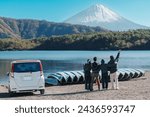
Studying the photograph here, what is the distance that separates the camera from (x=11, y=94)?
22.1m

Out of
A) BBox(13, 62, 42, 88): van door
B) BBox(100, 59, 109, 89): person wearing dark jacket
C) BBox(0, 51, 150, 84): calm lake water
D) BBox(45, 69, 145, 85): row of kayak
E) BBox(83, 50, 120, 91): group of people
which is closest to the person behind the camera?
BBox(13, 62, 42, 88): van door

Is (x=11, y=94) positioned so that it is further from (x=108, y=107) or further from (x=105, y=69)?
(x=108, y=107)

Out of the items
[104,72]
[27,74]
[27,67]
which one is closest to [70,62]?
[104,72]

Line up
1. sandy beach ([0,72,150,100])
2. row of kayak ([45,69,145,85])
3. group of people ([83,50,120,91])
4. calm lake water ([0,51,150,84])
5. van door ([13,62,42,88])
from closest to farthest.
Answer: sandy beach ([0,72,150,100]) → van door ([13,62,42,88]) → group of people ([83,50,120,91]) → row of kayak ([45,69,145,85]) → calm lake water ([0,51,150,84])

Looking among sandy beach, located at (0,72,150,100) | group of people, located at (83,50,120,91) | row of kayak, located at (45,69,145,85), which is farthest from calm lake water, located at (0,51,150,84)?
sandy beach, located at (0,72,150,100)

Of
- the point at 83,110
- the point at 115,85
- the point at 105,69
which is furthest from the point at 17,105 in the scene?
the point at 115,85

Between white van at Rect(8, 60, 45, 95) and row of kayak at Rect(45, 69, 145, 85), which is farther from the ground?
white van at Rect(8, 60, 45, 95)

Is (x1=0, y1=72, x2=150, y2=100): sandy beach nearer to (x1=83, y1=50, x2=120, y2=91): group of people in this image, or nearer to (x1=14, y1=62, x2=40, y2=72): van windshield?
(x1=83, y1=50, x2=120, y2=91): group of people

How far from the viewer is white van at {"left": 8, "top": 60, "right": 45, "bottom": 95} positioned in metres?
21.3

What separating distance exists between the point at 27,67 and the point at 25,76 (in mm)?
492

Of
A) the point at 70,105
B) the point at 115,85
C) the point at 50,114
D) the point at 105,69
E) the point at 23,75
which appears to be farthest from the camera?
the point at 115,85

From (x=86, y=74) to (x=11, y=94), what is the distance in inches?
179

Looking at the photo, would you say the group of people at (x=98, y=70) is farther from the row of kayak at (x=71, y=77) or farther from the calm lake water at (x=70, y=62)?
the calm lake water at (x=70, y=62)

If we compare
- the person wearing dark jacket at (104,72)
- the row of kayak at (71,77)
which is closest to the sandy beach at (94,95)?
the person wearing dark jacket at (104,72)
